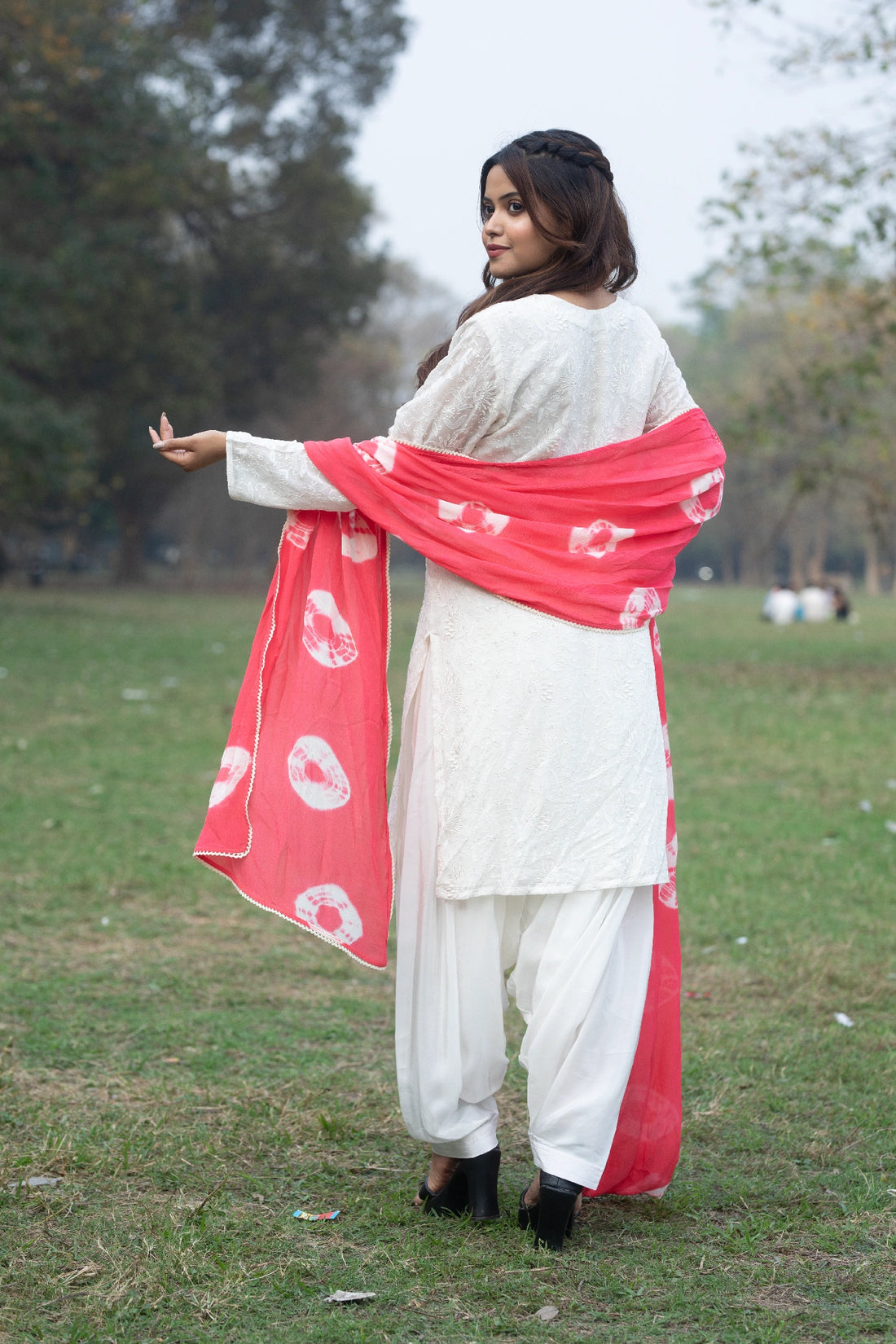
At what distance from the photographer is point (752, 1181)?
2.79 meters

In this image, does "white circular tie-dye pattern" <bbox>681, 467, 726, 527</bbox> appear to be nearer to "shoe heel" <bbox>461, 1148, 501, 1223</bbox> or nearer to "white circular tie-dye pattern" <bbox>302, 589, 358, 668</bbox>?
"white circular tie-dye pattern" <bbox>302, 589, 358, 668</bbox>

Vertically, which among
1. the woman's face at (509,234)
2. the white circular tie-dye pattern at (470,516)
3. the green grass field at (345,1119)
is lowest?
the green grass field at (345,1119)

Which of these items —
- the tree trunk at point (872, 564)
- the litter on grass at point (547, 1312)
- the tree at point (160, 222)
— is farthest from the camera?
the tree trunk at point (872, 564)

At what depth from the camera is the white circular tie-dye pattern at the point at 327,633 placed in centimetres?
271

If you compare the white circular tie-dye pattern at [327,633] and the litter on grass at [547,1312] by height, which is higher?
the white circular tie-dye pattern at [327,633]

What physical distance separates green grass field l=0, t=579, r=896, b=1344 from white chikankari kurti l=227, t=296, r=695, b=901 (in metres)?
0.67

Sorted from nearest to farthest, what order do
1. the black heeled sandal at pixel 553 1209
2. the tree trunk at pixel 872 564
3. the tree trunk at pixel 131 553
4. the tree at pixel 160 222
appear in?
the black heeled sandal at pixel 553 1209 → the tree at pixel 160 222 → the tree trunk at pixel 131 553 → the tree trunk at pixel 872 564

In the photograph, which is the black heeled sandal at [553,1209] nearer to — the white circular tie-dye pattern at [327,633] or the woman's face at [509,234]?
the white circular tie-dye pattern at [327,633]

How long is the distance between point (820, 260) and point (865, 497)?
2.60 metres

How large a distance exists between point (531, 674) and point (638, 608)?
0.25 meters

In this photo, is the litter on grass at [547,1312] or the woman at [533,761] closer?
the litter on grass at [547,1312]

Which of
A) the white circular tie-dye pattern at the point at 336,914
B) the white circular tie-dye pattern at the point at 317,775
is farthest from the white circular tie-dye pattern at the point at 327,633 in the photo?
the white circular tie-dye pattern at the point at 336,914

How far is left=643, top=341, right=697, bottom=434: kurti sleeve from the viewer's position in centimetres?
261

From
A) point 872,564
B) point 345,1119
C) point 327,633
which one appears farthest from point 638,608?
point 872,564
